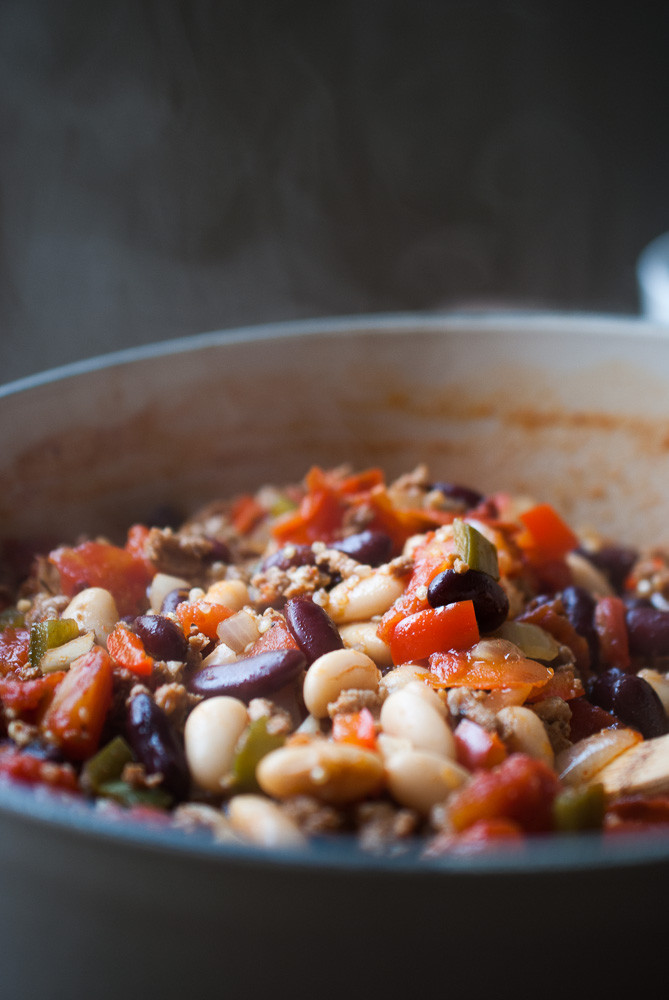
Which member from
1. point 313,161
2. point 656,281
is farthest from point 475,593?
point 313,161

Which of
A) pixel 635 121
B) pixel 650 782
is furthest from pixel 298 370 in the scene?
pixel 635 121

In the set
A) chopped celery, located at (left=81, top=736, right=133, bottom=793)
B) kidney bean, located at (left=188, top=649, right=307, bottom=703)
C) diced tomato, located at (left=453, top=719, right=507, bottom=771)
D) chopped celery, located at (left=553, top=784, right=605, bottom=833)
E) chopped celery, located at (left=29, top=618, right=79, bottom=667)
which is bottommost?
chopped celery, located at (left=553, top=784, right=605, bottom=833)

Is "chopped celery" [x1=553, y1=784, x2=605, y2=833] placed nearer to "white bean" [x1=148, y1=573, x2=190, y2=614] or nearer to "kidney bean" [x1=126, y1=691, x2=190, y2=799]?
"kidney bean" [x1=126, y1=691, x2=190, y2=799]

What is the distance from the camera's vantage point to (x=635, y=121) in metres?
4.17

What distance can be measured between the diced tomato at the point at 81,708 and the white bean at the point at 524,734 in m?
0.52

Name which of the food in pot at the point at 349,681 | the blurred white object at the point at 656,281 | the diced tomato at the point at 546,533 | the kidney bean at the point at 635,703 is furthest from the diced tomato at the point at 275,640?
the blurred white object at the point at 656,281

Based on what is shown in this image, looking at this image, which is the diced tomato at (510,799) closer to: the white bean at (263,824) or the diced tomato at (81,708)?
the white bean at (263,824)

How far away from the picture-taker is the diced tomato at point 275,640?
119cm

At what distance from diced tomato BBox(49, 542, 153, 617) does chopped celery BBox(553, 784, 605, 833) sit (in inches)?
30.5

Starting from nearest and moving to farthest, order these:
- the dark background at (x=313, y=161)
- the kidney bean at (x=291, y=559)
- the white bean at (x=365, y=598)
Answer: the white bean at (x=365, y=598)
the kidney bean at (x=291, y=559)
the dark background at (x=313, y=161)

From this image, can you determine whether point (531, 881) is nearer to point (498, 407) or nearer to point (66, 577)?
point (66, 577)

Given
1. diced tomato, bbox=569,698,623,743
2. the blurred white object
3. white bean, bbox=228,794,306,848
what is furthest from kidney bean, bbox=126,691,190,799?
the blurred white object

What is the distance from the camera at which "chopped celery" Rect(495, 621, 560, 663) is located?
1.27 m

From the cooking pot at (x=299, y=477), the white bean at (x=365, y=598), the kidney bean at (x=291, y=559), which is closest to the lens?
the cooking pot at (x=299, y=477)
